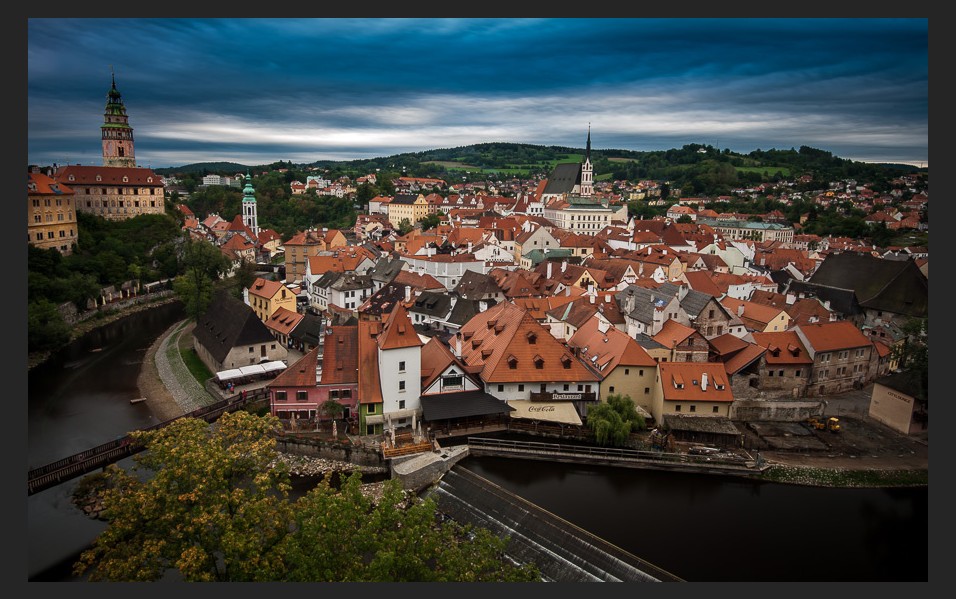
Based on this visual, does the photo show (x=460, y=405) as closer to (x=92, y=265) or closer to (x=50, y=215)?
(x=92, y=265)

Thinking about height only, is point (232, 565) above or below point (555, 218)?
below

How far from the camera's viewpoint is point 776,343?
26.6 metres

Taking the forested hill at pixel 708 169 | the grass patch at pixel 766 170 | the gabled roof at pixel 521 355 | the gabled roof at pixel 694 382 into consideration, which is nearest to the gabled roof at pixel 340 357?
the gabled roof at pixel 521 355

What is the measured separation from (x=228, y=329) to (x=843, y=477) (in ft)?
93.7

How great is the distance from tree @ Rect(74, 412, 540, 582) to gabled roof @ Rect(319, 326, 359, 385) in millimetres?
11386

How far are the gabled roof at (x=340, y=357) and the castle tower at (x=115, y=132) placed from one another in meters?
56.8

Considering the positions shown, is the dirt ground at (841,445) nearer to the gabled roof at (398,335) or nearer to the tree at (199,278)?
the gabled roof at (398,335)

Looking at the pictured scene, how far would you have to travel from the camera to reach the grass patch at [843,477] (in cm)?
1978

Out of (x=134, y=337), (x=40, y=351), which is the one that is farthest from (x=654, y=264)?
(x=40, y=351)

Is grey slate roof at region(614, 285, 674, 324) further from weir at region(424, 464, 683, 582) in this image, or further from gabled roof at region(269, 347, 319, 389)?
gabled roof at region(269, 347, 319, 389)

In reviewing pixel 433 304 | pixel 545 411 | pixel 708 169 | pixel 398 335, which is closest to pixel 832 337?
pixel 545 411

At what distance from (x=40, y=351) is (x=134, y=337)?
556 centimetres

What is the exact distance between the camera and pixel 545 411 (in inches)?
898

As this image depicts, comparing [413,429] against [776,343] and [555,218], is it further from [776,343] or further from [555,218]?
[555,218]
